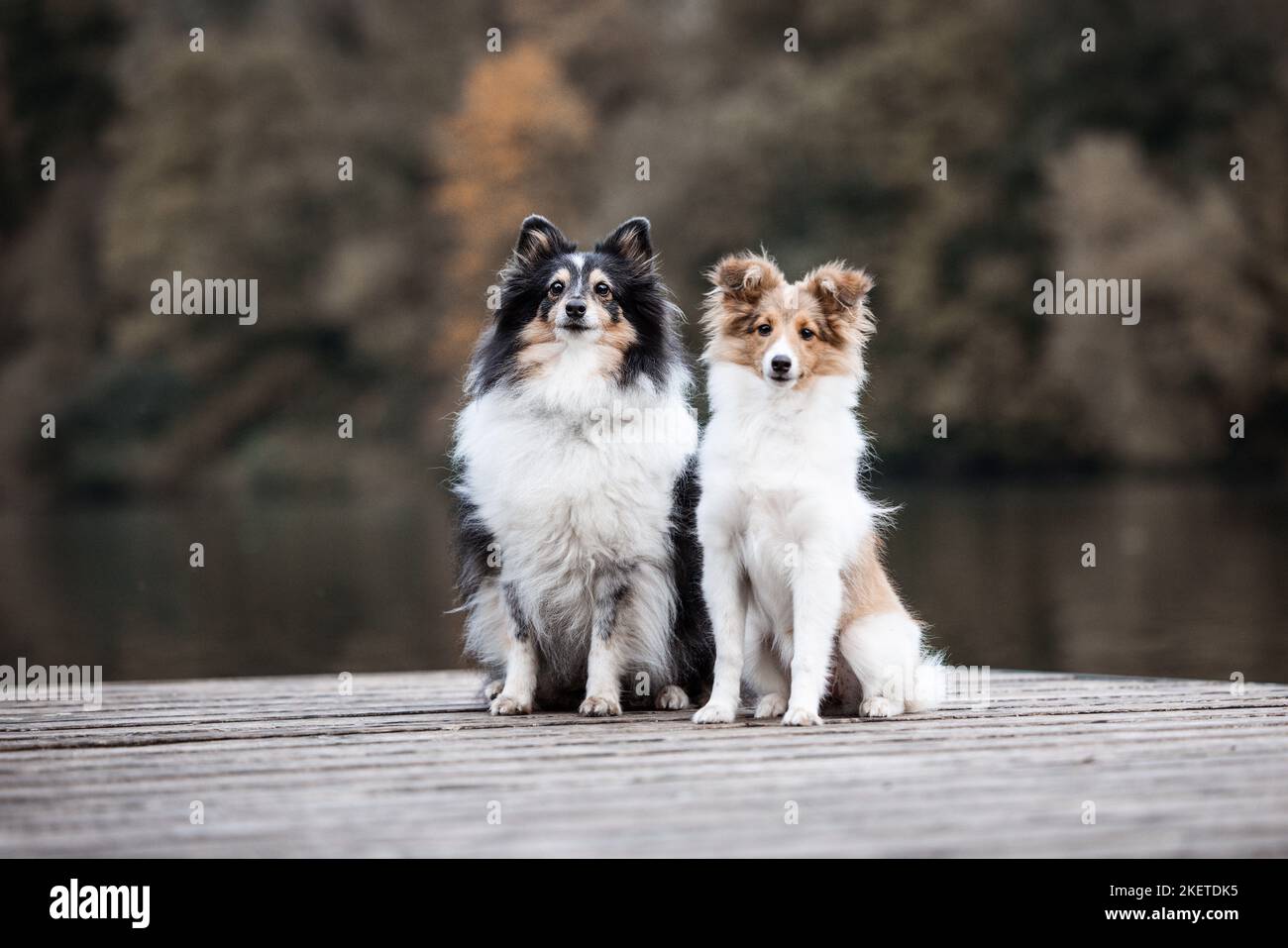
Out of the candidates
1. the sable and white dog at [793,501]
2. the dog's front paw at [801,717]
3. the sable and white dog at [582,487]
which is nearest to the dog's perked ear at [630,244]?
the sable and white dog at [582,487]

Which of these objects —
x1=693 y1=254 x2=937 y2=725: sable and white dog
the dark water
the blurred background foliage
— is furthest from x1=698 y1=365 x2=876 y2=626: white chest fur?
the blurred background foliage

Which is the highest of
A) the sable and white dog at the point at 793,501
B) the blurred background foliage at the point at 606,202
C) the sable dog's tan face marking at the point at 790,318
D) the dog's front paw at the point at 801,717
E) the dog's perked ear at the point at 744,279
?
the blurred background foliage at the point at 606,202

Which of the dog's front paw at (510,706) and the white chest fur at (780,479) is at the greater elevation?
the white chest fur at (780,479)

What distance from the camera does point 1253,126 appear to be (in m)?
25.6

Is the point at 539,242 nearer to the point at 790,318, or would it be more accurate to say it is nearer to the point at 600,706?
the point at 790,318

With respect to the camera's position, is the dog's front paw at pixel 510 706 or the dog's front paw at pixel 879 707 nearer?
the dog's front paw at pixel 879 707

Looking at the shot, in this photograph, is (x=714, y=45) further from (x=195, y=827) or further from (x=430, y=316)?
(x=195, y=827)

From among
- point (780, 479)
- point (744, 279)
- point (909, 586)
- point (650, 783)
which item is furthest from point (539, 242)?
point (909, 586)

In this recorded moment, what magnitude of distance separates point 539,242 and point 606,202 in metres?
25.8

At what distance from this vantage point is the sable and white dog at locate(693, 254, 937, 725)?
473cm

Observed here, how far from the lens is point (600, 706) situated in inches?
199

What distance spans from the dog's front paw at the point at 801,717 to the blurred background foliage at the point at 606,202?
70.2 feet

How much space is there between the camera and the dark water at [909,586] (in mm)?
13633

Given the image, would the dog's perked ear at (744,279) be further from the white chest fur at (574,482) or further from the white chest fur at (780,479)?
the white chest fur at (574,482)
